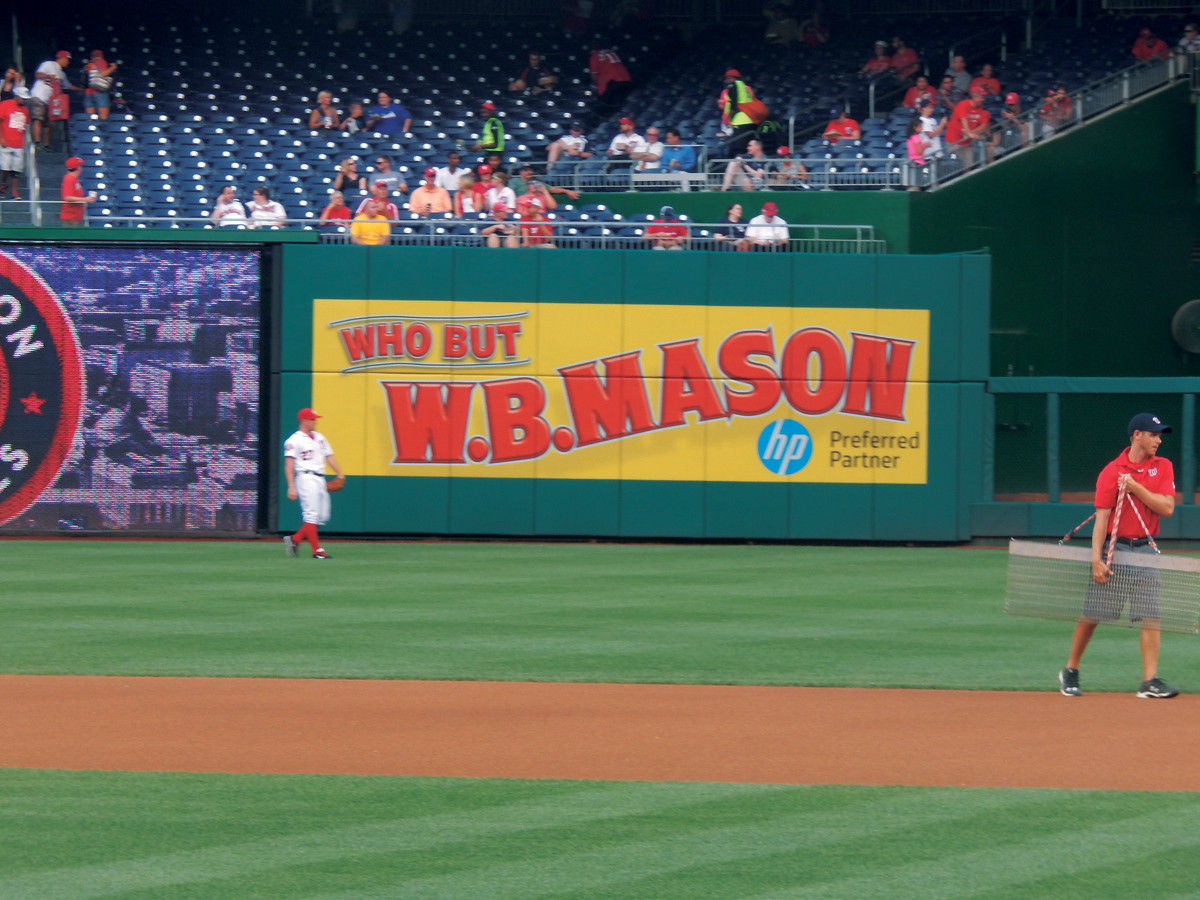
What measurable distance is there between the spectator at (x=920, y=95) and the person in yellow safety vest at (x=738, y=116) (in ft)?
9.89

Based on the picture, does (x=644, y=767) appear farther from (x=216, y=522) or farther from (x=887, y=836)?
(x=216, y=522)

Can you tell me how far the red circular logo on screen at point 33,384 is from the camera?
21.5m

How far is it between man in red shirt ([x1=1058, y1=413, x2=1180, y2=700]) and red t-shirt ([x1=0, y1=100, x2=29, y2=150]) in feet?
65.6

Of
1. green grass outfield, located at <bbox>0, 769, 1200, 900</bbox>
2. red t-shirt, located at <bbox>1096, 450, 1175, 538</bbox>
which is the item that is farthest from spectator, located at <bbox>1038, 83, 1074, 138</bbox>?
green grass outfield, located at <bbox>0, 769, 1200, 900</bbox>

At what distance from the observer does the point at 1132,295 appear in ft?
88.1

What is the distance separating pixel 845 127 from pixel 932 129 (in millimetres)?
1761

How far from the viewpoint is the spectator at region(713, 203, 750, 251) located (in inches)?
883

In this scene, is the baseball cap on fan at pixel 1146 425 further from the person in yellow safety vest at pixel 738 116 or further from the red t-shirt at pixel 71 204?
the person in yellow safety vest at pixel 738 116

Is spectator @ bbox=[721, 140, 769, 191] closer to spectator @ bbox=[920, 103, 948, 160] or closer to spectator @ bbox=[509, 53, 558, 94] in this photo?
spectator @ bbox=[920, 103, 948, 160]

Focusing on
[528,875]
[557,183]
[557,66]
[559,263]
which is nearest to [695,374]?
[559,263]

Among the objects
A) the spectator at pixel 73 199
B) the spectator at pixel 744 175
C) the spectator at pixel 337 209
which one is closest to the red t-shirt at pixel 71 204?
the spectator at pixel 73 199

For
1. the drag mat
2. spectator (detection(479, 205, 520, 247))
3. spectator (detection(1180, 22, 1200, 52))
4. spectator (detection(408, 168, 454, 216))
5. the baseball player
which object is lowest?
the drag mat

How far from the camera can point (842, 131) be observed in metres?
27.1

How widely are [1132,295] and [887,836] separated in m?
22.8
